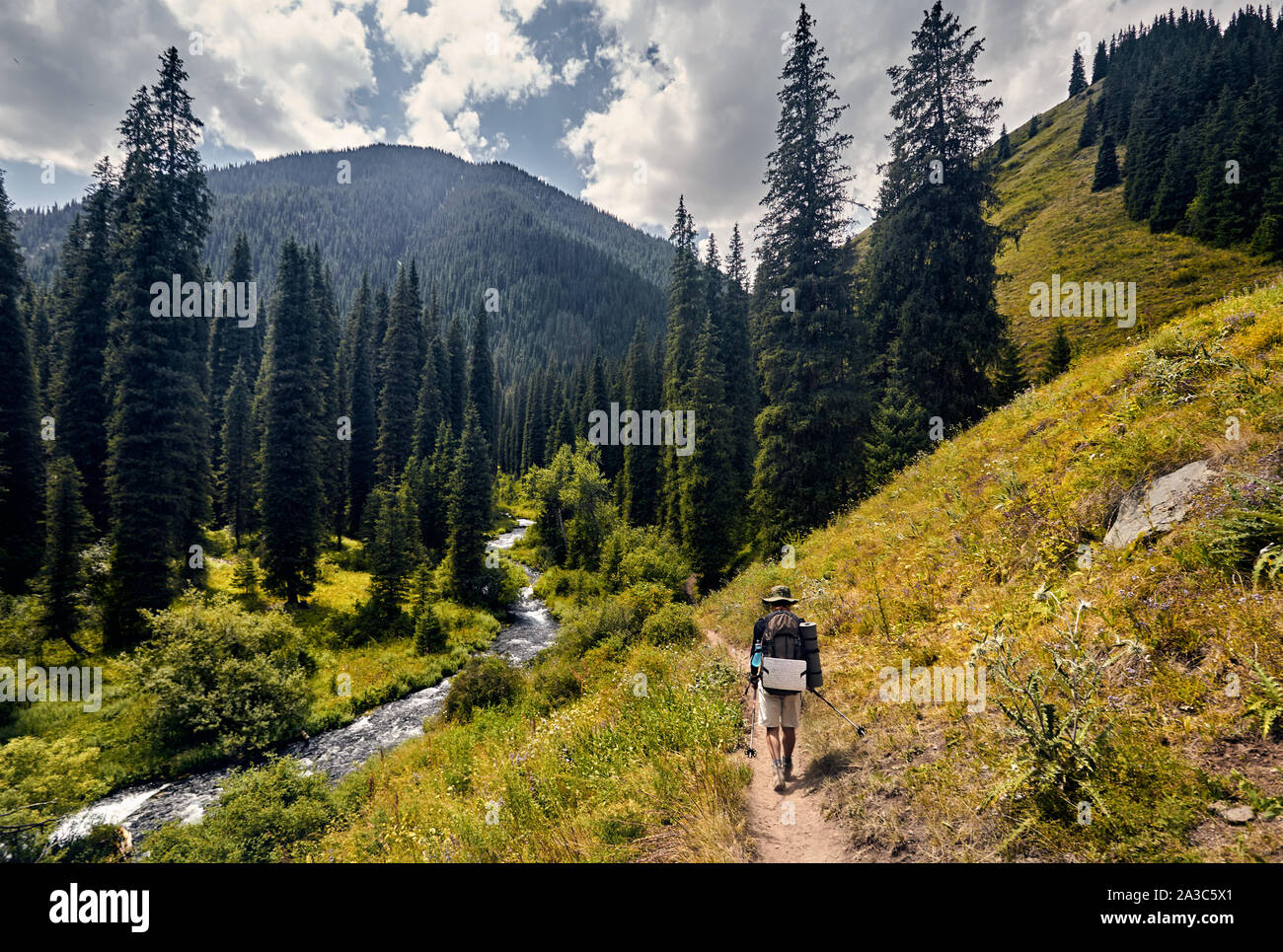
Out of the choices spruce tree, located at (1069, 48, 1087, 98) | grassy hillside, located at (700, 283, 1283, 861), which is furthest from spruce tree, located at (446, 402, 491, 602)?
spruce tree, located at (1069, 48, 1087, 98)

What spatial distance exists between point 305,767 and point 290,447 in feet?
71.7

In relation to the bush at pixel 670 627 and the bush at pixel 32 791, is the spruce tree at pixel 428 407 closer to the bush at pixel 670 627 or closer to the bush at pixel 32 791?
the bush at pixel 32 791

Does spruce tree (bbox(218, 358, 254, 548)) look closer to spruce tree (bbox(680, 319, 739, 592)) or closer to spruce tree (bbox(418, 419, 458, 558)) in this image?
spruce tree (bbox(418, 419, 458, 558))

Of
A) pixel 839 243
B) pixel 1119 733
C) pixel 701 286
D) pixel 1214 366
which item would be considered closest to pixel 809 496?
pixel 839 243

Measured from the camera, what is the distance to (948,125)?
61.7ft

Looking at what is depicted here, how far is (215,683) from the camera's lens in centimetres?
1739

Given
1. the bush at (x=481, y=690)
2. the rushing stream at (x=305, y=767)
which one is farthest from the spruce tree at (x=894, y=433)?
the rushing stream at (x=305, y=767)

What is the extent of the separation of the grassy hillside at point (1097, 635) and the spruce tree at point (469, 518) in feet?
94.5

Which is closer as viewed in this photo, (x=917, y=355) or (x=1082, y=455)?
(x=1082, y=455)

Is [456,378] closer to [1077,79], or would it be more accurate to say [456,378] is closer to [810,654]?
[810,654]

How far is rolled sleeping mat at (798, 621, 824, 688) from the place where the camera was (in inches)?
238

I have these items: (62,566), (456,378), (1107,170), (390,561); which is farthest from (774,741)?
(1107,170)
